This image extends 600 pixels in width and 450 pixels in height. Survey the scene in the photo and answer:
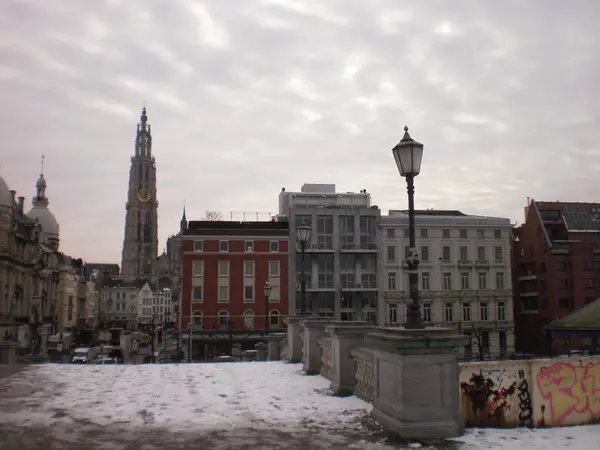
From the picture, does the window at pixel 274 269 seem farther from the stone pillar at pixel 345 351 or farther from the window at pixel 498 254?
the stone pillar at pixel 345 351

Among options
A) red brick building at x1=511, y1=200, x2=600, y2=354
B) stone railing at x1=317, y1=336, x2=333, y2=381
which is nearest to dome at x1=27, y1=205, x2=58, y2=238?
red brick building at x1=511, y1=200, x2=600, y2=354

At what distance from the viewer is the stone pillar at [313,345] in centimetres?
1600

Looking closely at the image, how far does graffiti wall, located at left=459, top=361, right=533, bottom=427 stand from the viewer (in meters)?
9.27

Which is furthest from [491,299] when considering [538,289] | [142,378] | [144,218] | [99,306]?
[144,218]

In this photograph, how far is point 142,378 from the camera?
1517 centimetres

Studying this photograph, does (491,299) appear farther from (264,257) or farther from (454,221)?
(264,257)

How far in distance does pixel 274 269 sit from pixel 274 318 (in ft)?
16.5

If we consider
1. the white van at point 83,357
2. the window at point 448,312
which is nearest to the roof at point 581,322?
the white van at point 83,357

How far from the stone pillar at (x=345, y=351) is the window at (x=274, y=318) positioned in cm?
4740

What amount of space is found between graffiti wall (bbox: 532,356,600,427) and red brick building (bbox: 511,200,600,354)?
56466 millimetres

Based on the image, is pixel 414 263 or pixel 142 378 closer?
pixel 414 263

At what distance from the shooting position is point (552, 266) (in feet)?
213

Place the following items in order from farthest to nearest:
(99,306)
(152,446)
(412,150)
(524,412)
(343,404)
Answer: (99,306) < (343,404) < (412,150) < (524,412) < (152,446)

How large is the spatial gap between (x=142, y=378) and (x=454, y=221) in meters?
52.9
